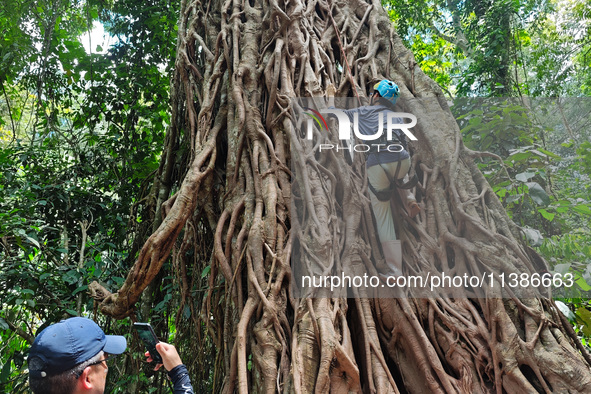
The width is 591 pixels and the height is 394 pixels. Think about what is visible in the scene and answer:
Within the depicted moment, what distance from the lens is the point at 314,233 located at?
7.55 ft

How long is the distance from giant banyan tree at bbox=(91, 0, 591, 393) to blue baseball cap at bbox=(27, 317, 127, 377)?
2.83 ft

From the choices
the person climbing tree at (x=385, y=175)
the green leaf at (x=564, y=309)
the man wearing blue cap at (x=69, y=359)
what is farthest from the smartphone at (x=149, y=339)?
the green leaf at (x=564, y=309)

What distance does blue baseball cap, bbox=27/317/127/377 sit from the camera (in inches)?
45.1

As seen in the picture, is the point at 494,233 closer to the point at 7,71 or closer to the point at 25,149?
the point at 25,149

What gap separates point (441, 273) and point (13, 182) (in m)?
3.19

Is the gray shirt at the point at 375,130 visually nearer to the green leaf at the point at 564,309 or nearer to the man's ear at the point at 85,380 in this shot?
the green leaf at the point at 564,309

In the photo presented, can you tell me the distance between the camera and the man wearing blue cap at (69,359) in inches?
44.9

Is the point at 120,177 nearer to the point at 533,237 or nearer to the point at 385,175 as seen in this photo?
the point at 385,175

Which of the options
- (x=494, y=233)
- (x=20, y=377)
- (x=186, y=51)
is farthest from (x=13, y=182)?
(x=494, y=233)

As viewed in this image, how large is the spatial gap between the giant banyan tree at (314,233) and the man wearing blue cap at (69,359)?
842 mm

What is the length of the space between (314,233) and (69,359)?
1.35m

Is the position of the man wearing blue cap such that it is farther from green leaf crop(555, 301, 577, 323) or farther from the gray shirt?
green leaf crop(555, 301, 577, 323)

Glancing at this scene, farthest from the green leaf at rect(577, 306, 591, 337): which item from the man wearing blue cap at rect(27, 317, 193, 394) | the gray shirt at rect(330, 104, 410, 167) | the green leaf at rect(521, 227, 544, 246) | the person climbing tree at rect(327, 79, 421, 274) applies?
the man wearing blue cap at rect(27, 317, 193, 394)

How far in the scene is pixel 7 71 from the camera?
14.0 ft
